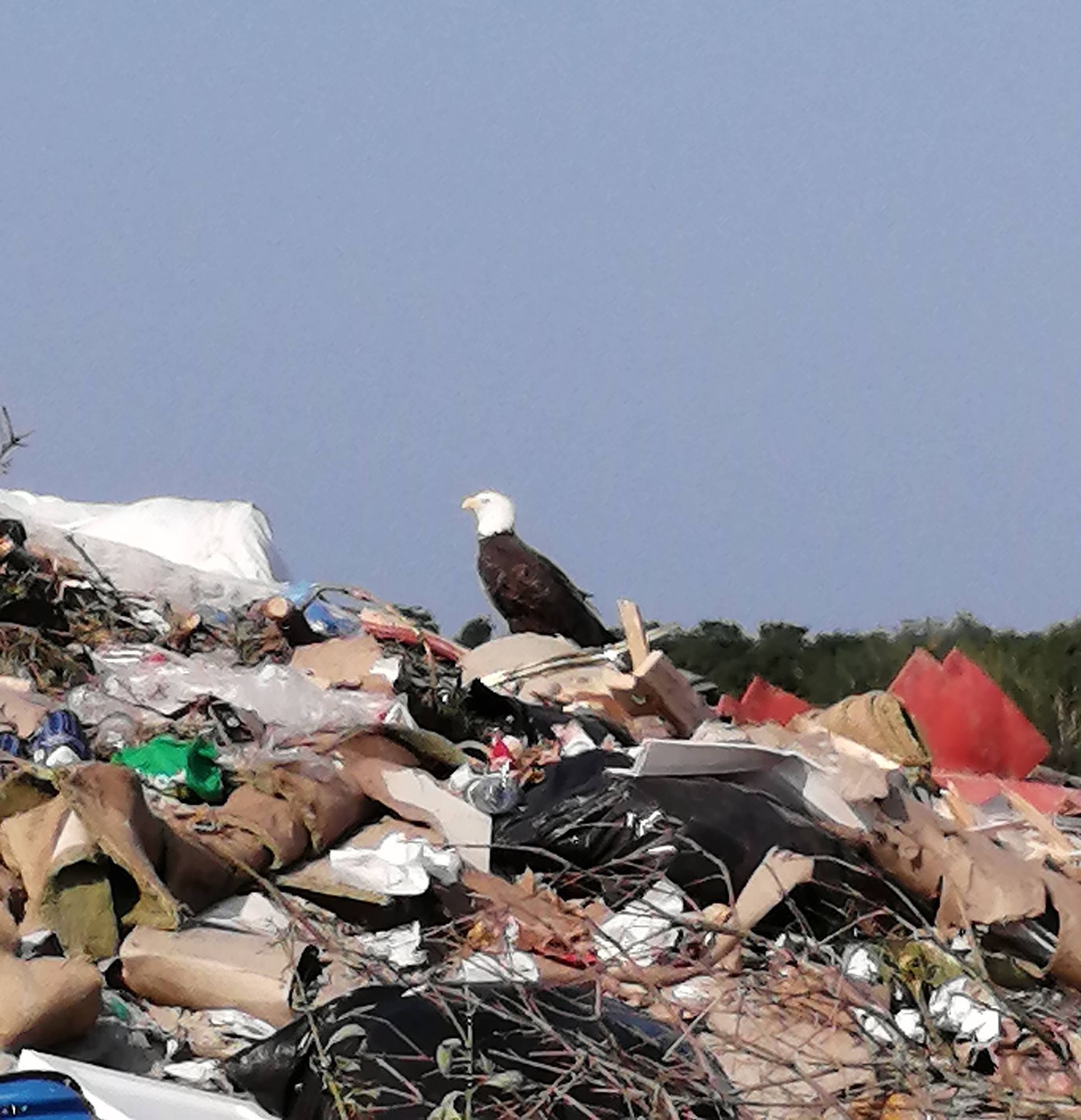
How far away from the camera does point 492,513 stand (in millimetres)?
8828

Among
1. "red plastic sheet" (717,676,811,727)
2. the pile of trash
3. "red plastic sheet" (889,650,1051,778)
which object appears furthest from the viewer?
"red plastic sheet" (717,676,811,727)

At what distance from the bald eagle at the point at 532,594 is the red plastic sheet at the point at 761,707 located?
132 cm

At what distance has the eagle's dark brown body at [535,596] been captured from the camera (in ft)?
26.5

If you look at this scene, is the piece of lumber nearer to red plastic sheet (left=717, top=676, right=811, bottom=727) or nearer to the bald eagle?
red plastic sheet (left=717, top=676, right=811, bottom=727)

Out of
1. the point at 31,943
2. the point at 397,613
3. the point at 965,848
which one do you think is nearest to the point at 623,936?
the point at 965,848

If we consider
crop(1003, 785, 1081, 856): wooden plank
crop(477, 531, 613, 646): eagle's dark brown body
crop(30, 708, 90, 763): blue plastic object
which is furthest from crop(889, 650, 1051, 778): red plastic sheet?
crop(30, 708, 90, 763): blue plastic object

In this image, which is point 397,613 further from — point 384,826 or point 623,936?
point 623,936

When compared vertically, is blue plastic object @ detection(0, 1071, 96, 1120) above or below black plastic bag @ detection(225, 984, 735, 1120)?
above

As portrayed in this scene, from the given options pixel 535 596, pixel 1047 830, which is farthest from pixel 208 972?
pixel 535 596

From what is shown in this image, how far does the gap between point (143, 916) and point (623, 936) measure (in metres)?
0.89

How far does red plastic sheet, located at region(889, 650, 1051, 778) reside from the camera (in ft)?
20.2

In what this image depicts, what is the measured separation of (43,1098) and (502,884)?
141 cm

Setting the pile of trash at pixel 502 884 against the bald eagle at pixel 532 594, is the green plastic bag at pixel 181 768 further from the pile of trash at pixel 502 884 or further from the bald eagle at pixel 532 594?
the bald eagle at pixel 532 594

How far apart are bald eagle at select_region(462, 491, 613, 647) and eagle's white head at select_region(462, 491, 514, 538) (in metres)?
0.04
